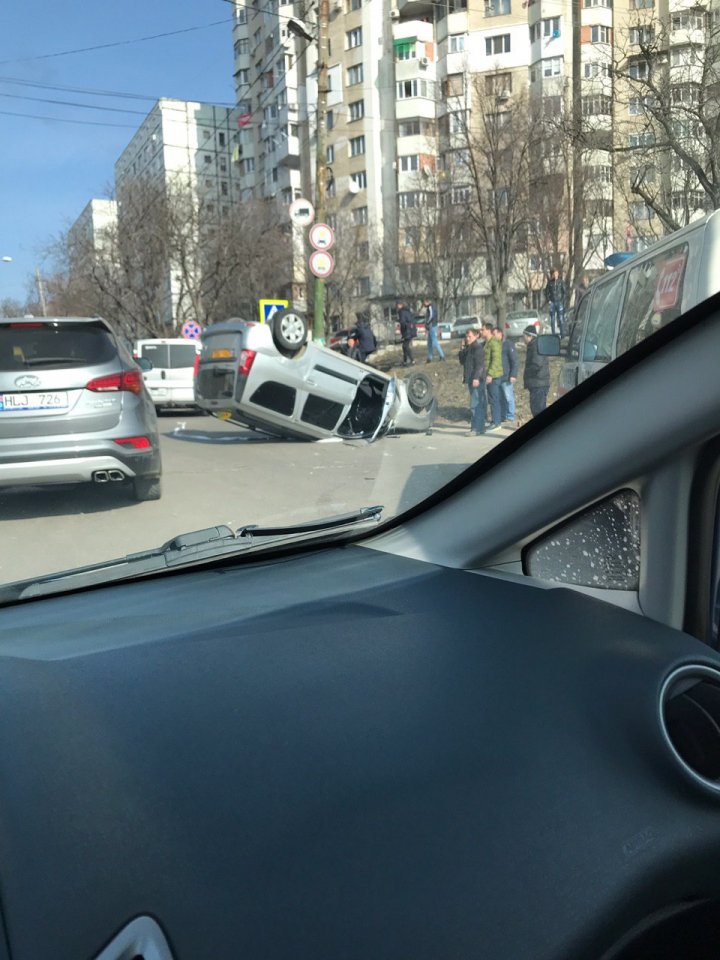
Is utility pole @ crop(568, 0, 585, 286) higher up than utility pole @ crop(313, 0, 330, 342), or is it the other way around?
utility pole @ crop(313, 0, 330, 342)

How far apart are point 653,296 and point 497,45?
379cm

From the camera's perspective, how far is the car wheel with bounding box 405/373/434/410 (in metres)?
4.64

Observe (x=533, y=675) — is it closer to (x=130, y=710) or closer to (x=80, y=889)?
(x=130, y=710)

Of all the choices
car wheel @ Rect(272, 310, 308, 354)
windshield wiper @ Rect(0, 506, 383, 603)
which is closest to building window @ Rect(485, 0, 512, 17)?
windshield wiper @ Rect(0, 506, 383, 603)

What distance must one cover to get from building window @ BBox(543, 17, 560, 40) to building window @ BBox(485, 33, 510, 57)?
0.20m

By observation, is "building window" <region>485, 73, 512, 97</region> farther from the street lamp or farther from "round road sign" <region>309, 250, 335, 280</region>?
"round road sign" <region>309, 250, 335, 280</region>

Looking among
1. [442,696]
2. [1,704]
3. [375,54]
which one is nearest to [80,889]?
[1,704]

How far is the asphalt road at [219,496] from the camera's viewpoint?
3.30m

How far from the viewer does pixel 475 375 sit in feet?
12.9

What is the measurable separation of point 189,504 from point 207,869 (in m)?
4.03

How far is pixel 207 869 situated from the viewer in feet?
3.43

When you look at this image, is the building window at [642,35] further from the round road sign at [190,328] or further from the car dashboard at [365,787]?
the round road sign at [190,328]

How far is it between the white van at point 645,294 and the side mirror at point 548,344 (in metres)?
0.40

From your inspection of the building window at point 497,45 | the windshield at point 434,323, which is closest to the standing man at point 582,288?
the windshield at point 434,323
